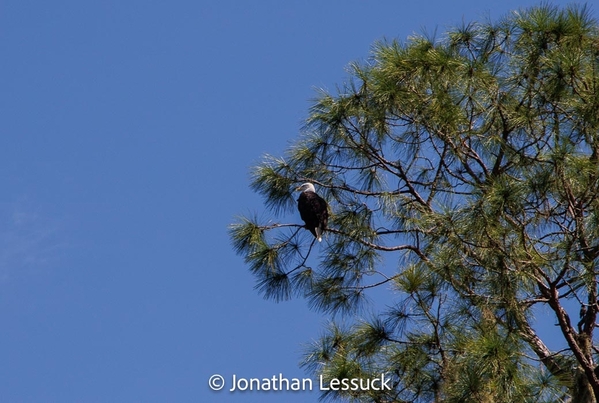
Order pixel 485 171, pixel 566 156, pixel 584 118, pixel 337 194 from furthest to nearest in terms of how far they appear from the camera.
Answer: pixel 337 194 < pixel 485 171 < pixel 584 118 < pixel 566 156

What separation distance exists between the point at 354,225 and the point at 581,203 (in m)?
1.13

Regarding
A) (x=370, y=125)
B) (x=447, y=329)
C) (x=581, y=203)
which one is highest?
(x=370, y=125)

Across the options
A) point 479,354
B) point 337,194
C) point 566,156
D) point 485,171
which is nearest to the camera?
point 479,354

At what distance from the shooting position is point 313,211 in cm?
524

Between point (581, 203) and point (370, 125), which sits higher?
point (370, 125)

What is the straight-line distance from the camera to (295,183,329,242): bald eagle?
17.0ft

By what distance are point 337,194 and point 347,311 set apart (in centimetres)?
53

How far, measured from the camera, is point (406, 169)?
5.17 m

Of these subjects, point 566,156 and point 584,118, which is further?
point 584,118

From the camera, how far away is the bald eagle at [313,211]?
5184mm

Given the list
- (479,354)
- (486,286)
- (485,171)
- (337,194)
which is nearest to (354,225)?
(337,194)

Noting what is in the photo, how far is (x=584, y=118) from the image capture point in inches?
179

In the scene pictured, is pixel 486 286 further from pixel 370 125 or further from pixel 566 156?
pixel 370 125

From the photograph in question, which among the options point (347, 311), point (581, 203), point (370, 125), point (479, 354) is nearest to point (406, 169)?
point (370, 125)
